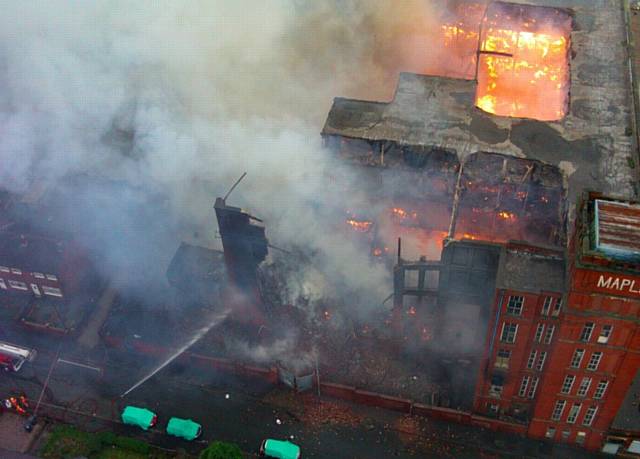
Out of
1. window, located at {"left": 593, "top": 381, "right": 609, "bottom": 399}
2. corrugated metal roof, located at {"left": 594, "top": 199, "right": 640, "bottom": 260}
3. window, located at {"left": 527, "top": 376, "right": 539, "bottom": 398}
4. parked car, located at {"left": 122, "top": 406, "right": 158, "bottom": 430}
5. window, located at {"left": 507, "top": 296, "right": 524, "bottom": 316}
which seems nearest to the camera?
corrugated metal roof, located at {"left": 594, "top": 199, "right": 640, "bottom": 260}

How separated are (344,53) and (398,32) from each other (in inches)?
233

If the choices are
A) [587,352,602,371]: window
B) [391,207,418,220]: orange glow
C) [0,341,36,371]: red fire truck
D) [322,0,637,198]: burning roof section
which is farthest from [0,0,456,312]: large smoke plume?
[587,352,602,371]: window

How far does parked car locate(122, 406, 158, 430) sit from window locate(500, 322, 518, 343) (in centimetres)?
2022

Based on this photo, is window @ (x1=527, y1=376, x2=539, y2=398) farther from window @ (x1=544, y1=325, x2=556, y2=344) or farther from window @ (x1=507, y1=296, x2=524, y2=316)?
window @ (x1=507, y1=296, x2=524, y2=316)

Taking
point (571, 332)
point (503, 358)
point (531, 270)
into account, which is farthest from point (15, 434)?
point (571, 332)

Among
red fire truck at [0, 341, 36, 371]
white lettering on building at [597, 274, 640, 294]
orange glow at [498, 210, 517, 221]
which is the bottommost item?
red fire truck at [0, 341, 36, 371]

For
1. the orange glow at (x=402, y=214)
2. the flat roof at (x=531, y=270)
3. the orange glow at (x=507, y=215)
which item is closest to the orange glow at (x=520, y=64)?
the orange glow at (x=507, y=215)

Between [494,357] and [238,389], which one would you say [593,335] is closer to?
[494,357]

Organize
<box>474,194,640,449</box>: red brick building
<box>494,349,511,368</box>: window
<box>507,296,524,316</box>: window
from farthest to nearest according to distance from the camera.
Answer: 1. <box>494,349,511,368</box>: window
2. <box>507,296,524,316</box>: window
3. <box>474,194,640,449</box>: red brick building

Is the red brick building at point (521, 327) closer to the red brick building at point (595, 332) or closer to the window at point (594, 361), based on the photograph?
the red brick building at point (595, 332)

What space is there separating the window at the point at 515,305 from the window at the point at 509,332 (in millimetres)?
856

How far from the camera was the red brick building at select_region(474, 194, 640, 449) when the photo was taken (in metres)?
26.7

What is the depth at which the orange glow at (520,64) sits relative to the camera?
49.1 m

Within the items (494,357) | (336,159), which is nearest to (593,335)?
(494,357)
